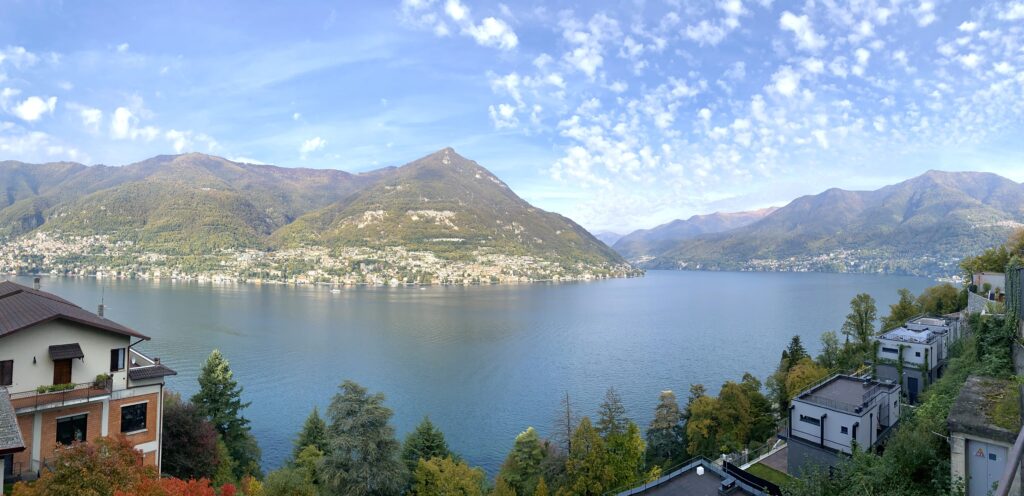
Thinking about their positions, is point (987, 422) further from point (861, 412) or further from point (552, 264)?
point (552, 264)

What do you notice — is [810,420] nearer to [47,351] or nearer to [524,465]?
[524,465]

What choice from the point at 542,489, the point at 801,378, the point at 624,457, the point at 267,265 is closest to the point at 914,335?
the point at 801,378

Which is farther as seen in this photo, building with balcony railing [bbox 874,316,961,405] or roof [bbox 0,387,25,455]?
building with balcony railing [bbox 874,316,961,405]

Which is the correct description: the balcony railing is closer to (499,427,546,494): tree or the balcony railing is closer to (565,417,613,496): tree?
(499,427,546,494): tree

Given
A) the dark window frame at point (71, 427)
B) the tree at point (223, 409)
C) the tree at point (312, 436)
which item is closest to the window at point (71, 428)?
the dark window frame at point (71, 427)

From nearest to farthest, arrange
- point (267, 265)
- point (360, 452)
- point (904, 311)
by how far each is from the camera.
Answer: point (360, 452) → point (904, 311) → point (267, 265)

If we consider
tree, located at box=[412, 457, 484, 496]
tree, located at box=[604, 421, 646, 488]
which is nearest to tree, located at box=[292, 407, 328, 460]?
tree, located at box=[412, 457, 484, 496]
